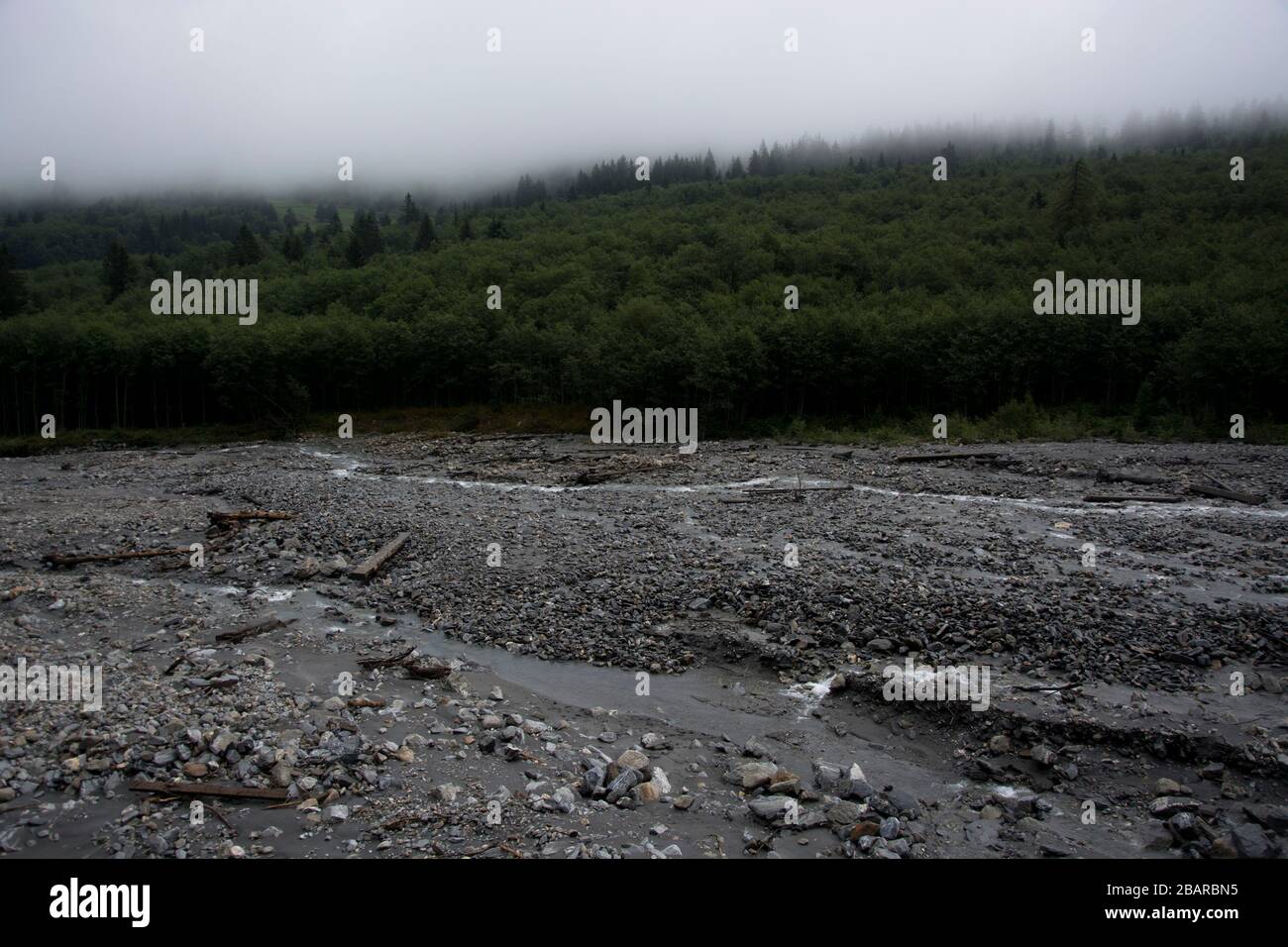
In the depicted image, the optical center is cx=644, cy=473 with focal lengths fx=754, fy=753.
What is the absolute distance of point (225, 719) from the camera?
10602mm

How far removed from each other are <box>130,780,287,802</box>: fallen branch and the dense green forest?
2050 inches

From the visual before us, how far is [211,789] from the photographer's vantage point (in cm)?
889

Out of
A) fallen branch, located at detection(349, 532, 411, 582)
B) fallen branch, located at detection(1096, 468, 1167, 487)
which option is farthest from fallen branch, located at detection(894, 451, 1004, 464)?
fallen branch, located at detection(349, 532, 411, 582)

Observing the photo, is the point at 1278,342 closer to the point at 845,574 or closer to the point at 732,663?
the point at 845,574

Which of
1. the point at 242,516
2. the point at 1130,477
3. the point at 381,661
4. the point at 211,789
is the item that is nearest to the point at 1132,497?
the point at 1130,477

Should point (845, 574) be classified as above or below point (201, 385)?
below

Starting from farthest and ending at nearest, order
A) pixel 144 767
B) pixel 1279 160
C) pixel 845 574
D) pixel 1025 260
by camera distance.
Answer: pixel 1279 160 → pixel 1025 260 → pixel 845 574 → pixel 144 767

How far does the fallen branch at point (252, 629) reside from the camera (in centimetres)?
1487

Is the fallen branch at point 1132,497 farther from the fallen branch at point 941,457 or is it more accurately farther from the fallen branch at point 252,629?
the fallen branch at point 252,629

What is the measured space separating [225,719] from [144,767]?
4.32ft

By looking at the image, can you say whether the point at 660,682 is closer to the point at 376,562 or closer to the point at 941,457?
the point at 376,562

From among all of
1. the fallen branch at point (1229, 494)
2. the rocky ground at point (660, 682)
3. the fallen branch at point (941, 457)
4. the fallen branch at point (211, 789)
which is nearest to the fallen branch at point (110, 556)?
the rocky ground at point (660, 682)

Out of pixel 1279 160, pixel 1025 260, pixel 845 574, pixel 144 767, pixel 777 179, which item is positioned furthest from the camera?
pixel 777 179
